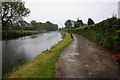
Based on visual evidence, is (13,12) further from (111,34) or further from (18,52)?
(111,34)

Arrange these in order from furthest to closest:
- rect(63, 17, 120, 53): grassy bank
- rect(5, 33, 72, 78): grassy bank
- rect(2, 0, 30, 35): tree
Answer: rect(2, 0, 30, 35): tree < rect(63, 17, 120, 53): grassy bank < rect(5, 33, 72, 78): grassy bank

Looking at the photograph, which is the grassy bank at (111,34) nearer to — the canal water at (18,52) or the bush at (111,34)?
the bush at (111,34)

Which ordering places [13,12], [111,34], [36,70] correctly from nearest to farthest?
[36,70] → [111,34] → [13,12]

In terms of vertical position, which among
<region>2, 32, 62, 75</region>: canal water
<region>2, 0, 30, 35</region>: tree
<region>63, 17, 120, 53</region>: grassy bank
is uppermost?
<region>2, 0, 30, 35</region>: tree

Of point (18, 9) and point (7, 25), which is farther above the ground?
point (18, 9)

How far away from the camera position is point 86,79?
3082mm

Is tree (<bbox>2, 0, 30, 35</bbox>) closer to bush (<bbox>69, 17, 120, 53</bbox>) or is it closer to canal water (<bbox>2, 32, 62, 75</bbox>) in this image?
canal water (<bbox>2, 32, 62, 75</bbox>)

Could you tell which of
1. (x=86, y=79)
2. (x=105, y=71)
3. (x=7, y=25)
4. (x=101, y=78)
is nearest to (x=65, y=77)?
(x=86, y=79)

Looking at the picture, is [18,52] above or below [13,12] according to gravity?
below

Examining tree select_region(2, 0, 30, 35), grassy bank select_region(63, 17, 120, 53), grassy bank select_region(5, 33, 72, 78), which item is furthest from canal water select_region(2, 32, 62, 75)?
tree select_region(2, 0, 30, 35)

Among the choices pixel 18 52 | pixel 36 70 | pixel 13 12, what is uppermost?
pixel 13 12

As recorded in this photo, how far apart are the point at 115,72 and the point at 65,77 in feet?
8.48

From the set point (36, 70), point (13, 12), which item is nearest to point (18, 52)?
point (36, 70)

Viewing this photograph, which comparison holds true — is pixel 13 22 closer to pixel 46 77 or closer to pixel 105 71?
pixel 46 77
